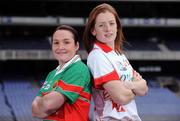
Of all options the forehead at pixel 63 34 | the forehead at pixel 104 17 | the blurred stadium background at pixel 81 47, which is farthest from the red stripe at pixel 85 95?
the blurred stadium background at pixel 81 47

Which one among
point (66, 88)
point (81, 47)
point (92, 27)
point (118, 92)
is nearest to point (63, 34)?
point (92, 27)

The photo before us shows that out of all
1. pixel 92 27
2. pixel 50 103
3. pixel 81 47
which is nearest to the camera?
pixel 50 103

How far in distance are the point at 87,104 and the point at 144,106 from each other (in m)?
7.32

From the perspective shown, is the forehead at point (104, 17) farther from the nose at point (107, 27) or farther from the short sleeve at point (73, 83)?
the short sleeve at point (73, 83)

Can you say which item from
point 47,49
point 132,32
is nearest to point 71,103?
point 47,49

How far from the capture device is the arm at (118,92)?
214 cm

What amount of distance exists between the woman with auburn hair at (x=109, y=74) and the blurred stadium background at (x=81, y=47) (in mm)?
7500

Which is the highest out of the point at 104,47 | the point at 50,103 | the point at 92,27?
the point at 92,27

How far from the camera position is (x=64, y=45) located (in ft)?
7.22

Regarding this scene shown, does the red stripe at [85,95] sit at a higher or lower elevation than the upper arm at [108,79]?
lower

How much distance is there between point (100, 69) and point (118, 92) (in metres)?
0.16

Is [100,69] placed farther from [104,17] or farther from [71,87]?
[104,17]

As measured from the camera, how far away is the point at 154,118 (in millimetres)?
8547

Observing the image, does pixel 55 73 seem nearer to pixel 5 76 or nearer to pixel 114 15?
pixel 114 15
